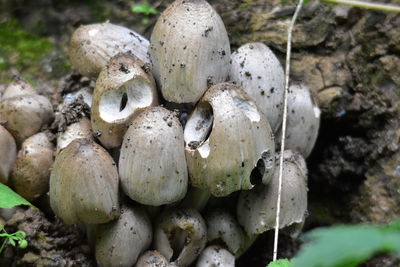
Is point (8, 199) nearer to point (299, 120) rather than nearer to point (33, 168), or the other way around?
point (33, 168)

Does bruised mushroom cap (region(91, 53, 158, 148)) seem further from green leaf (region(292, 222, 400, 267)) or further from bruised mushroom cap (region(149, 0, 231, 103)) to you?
green leaf (region(292, 222, 400, 267))

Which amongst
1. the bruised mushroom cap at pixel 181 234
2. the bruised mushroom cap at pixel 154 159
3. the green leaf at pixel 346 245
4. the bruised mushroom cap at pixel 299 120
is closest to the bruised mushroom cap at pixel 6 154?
the bruised mushroom cap at pixel 154 159

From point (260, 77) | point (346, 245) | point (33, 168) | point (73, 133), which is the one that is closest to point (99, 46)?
point (73, 133)

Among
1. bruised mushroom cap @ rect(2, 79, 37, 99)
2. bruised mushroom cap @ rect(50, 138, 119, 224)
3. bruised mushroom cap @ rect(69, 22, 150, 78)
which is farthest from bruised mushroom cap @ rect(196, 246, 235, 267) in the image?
bruised mushroom cap @ rect(2, 79, 37, 99)

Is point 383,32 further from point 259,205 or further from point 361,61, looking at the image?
point 259,205

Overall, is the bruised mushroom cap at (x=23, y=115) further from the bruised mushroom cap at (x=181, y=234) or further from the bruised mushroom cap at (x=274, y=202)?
the bruised mushroom cap at (x=274, y=202)

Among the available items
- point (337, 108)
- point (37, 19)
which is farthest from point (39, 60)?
point (337, 108)
